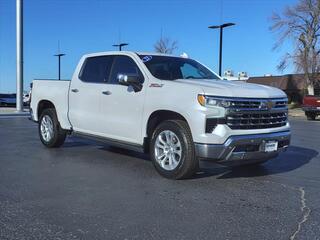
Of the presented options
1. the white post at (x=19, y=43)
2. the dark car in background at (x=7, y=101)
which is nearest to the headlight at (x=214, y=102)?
the white post at (x=19, y=43)

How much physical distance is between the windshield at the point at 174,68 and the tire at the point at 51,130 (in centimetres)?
276

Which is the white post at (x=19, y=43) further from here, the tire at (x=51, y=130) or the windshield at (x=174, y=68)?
the windshield at (x=174, y=68)

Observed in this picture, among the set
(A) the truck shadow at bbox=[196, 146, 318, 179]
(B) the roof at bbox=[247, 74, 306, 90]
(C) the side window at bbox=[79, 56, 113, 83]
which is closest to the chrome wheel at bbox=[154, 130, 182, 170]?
(A) the truck shadow at bbox=[196, 146, 318, 179]

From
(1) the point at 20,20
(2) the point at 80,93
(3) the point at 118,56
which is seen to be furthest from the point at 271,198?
(1) the point at 20,20

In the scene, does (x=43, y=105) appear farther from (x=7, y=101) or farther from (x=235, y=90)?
(x=7, y=101)

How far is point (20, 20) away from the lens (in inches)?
982

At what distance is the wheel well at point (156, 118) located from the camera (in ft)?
22.8

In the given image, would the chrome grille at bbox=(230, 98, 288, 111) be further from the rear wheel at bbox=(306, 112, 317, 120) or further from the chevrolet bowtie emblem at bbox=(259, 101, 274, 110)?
the rear wheel at bbox=(306, 112, 317, 120)

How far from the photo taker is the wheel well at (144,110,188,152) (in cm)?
694

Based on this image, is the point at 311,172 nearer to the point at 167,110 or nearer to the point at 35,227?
the point at 167,110

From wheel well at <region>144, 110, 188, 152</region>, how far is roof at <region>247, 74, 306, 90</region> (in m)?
45.5

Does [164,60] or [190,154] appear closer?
[190,154]

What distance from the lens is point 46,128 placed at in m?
9.93

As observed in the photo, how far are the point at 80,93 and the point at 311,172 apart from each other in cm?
430
